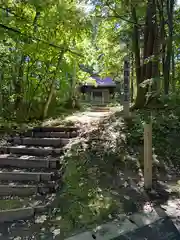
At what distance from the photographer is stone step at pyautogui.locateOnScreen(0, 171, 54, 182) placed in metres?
3.81

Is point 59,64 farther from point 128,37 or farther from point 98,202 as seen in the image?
point 98,202

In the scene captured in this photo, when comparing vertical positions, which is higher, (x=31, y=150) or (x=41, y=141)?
(x=41, y=141)

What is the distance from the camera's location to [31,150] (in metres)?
4.65

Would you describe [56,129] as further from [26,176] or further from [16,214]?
[16,214]

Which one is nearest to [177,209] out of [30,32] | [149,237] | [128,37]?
[149,237]

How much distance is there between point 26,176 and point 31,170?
0.25 metres

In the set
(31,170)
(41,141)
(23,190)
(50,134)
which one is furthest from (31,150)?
(23,190)

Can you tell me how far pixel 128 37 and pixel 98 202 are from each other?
21.3 feet

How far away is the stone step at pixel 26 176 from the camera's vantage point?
3811 mm

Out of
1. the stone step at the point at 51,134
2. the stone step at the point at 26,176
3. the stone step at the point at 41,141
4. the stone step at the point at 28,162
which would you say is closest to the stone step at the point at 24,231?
the stone step at the point at 26,176

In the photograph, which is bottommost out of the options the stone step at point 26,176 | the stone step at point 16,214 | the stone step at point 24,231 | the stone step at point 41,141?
the stone step at point 24,231

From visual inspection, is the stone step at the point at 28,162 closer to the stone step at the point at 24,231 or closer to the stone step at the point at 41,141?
the stone step at the point at 41,141

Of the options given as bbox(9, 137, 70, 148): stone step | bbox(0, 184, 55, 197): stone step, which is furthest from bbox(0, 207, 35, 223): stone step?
bbox(9, 137, 70, 148): stone step

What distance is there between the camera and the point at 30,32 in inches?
199
